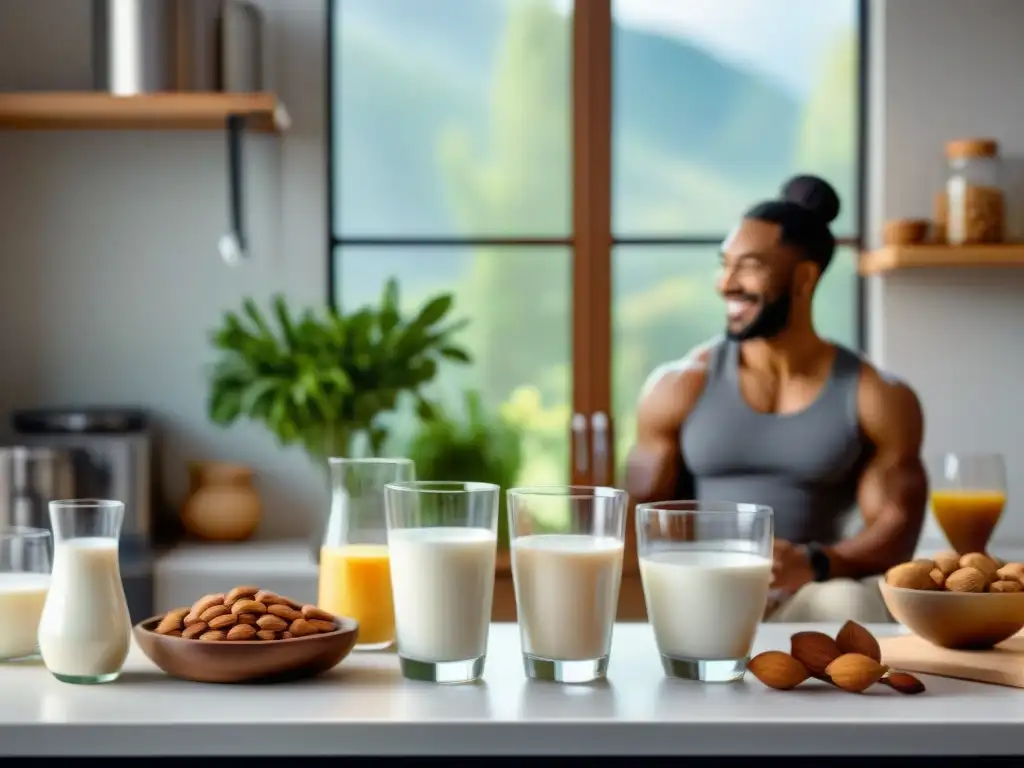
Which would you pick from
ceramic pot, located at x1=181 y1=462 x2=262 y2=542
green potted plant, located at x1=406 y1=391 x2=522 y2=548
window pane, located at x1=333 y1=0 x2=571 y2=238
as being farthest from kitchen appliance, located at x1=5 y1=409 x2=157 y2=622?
window pane, located at x1=333 y1=0 x2=571 y2=238

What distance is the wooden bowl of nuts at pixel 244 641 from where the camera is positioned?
117 cm

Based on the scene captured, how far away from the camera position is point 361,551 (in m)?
1.40

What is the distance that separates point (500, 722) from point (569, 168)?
2708 millimetres

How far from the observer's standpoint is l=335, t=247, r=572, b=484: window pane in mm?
3588

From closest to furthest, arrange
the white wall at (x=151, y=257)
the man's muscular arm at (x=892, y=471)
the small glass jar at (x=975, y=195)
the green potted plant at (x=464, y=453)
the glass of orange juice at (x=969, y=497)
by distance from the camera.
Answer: the glass of orange juice at (x=969, y=497)
the man's muscular arm at (x=892, y=471)
the green potted plant at (x=464, y=453)
the small glass jar at (x=975, y=195)
the white wall at (x=151, y=257)

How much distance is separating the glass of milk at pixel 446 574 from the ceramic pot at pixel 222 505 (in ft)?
7.04

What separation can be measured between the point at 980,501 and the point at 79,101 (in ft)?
7.13

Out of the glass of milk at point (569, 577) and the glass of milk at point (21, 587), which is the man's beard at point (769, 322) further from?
the glass of milk at point (21, 587)

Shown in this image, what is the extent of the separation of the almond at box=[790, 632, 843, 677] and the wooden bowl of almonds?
150 mm

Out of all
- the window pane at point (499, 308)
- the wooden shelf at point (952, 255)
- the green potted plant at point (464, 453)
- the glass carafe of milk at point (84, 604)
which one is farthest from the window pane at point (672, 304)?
the glass carafe of milk at point (84, 604)

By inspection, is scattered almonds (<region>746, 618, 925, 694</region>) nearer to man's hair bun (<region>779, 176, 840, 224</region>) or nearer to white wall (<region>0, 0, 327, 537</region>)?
man's hair bun (<region>779, 176, 840, 224</region>)

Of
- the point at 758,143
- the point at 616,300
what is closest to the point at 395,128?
the point at 616,300

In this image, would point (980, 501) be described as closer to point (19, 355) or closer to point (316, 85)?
point (316, 85)

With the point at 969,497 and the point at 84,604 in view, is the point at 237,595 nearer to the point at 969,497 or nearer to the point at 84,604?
the point at 84,604
